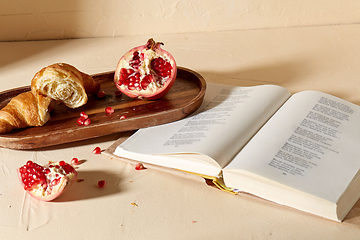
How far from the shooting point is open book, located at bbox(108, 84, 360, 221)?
88 centimetres

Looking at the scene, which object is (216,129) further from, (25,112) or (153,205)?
(25,112)

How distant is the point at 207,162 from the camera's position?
0.97m

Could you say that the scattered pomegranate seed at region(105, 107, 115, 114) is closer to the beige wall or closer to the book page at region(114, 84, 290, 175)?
the book page at region(114, 84, 290, 175)

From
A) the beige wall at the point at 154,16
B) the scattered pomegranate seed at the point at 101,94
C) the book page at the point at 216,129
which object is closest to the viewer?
the book page at the point at 216,129

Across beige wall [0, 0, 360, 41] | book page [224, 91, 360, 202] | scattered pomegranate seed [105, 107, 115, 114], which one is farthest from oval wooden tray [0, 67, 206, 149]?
beige wall [0, 0, 360, 41]

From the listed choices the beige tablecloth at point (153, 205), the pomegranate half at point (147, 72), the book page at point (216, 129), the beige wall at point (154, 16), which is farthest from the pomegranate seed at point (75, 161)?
the beige wall at point (154, 16)

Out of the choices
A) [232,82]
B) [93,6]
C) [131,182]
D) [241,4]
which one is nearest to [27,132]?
[131,182]

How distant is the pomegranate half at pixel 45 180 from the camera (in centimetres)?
95

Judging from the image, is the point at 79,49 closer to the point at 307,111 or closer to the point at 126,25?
the point at 126,25

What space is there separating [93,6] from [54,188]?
1454 millimetres

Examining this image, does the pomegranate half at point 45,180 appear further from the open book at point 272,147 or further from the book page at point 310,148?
the book page at point 310,148

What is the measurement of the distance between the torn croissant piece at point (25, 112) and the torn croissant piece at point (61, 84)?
3 cm

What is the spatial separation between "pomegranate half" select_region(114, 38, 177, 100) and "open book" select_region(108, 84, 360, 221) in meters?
0.15

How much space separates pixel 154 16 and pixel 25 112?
1199 millimetres
